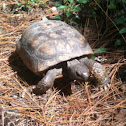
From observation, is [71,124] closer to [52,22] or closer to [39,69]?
[39,69]

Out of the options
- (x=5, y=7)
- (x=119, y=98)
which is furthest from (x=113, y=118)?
(x=5, y=7)

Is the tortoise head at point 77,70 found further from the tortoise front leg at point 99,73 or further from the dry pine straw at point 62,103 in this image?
the dry pine straw at point 62,103

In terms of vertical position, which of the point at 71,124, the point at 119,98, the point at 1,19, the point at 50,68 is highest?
the point at 1,19

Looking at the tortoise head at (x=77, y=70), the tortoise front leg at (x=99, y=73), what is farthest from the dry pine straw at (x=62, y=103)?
the tortoise head at (x=77, y=70)

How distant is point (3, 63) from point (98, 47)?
2013 millimetres

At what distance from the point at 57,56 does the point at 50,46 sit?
22cm

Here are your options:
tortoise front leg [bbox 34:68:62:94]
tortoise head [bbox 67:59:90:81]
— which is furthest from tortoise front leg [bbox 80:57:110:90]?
tortoise front leg [bbox 34:68:62:94]

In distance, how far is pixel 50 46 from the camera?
9.57 feet

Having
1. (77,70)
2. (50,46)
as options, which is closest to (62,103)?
(77,70)

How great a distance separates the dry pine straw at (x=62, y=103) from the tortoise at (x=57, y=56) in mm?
212

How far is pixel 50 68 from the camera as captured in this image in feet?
9.84

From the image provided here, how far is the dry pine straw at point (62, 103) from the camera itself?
2.47 metres

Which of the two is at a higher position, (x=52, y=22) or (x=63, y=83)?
(x=52, y=22)

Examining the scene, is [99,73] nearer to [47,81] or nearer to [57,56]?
[57,56]
